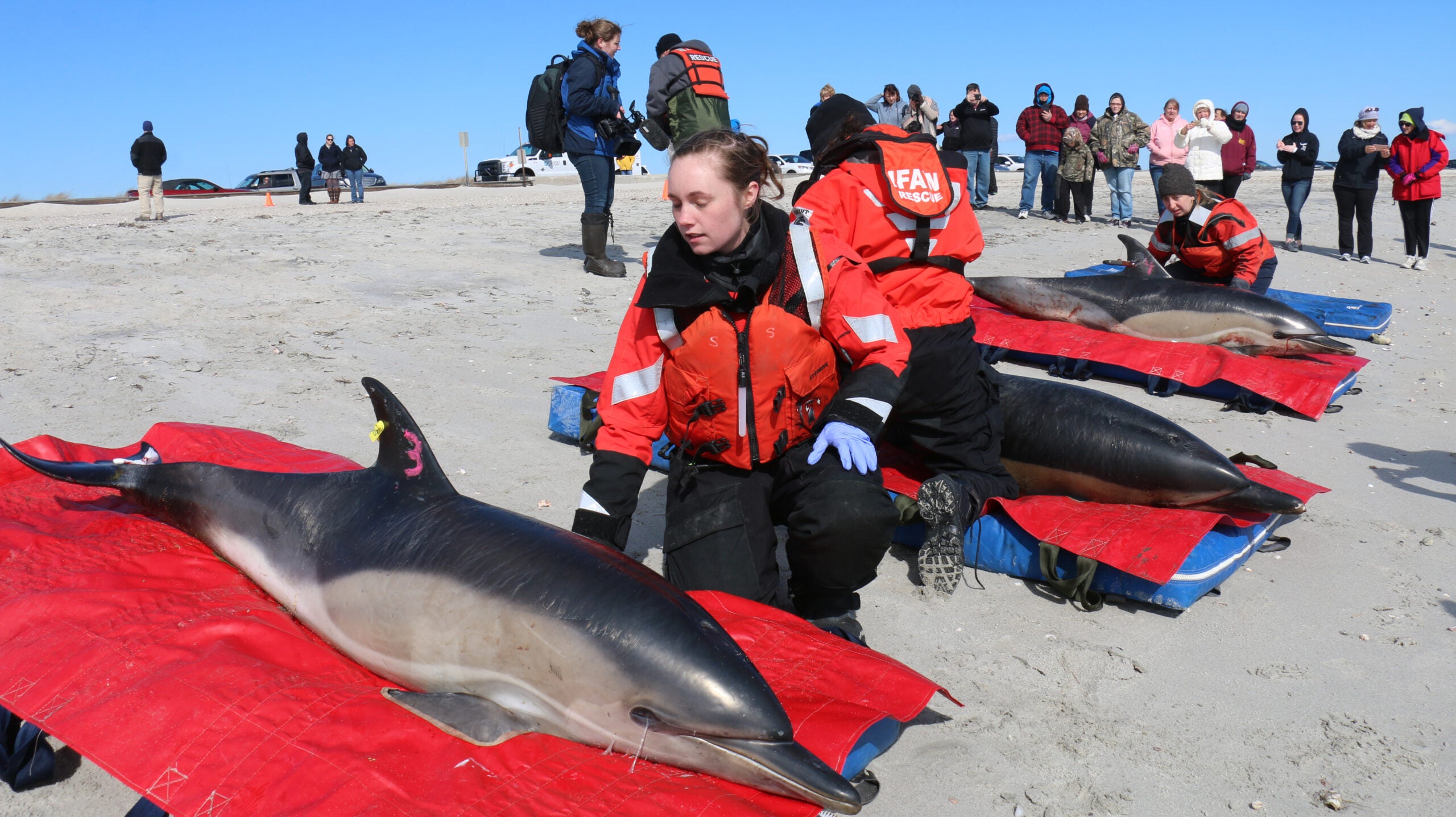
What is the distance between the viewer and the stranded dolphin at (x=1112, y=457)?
402 centimetres

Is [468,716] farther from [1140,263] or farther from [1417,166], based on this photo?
[1417,166]

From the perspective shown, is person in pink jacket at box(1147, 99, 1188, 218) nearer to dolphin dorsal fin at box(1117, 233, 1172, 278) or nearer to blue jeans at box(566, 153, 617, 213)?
dolphin dorsal fin at box(1117, 233, 1172, 278)

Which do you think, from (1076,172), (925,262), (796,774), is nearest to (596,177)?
(925,262)

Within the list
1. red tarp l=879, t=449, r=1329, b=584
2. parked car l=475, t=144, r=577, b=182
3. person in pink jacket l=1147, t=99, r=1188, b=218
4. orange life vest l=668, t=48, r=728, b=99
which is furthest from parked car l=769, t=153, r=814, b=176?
red tarp l=879, t=449, r=1329, b=584

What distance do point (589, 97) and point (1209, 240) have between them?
5404mm

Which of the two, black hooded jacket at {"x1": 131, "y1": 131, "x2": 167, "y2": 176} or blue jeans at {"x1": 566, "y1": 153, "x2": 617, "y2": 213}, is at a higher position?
black hooded jacket at {"x1": 131, "y1": 131, "x2": 167, "y2": 176}

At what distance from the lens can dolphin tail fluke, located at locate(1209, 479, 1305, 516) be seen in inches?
155

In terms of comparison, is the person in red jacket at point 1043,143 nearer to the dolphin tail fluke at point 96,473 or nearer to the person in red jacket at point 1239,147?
the person in red jacket at point 1239,147

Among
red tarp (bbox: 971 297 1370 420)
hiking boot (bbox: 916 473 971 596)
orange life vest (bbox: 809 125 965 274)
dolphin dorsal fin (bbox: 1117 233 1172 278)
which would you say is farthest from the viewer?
dolphin dorsal fin (bbox: 1117 233 1172 278)

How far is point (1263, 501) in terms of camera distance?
3963mm

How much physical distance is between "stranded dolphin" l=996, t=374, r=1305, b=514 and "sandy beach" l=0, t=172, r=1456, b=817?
332mm

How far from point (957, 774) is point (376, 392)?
204 cm

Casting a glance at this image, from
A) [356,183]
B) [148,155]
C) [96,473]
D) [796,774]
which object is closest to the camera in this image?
[796,774]

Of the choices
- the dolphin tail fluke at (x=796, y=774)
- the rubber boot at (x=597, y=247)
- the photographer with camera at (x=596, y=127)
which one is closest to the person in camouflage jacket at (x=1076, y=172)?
the photographer with camera at (x=596, y=127)
